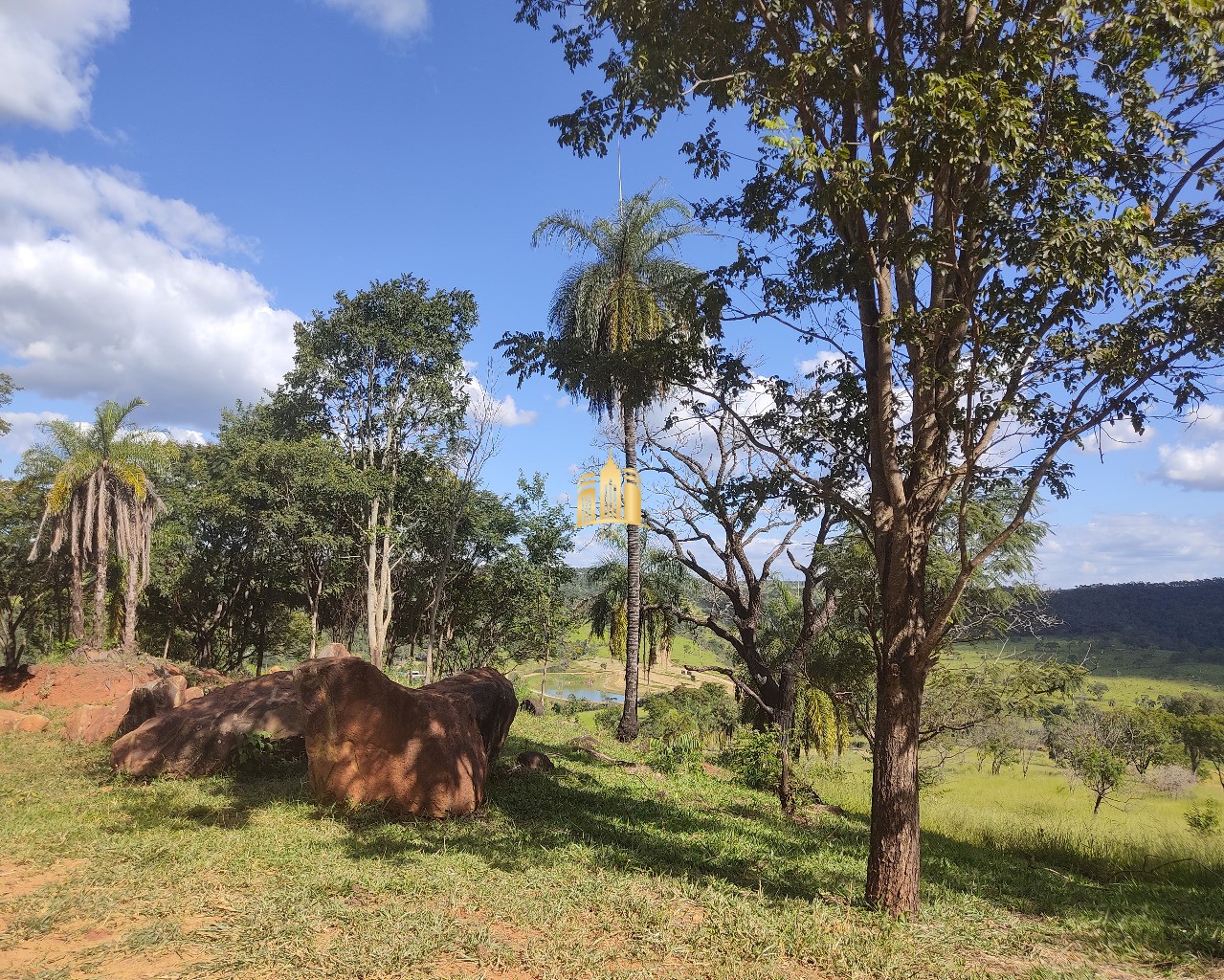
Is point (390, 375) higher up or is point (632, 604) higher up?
point (390, 375)

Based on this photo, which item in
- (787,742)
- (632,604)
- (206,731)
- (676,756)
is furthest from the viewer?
(632,604)

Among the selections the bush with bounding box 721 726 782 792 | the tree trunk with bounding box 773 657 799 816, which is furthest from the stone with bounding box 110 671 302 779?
A: the bush with bounding box 721 726 782 792

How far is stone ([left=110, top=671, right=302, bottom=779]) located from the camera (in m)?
10.2

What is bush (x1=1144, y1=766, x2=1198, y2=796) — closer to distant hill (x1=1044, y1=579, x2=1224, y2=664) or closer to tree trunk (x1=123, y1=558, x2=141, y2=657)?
tree trunk (x1=123, y1=558, x2=141, y2=657)

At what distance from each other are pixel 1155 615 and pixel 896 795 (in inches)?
4982

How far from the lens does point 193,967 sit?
4785 millimetres

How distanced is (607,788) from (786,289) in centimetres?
801

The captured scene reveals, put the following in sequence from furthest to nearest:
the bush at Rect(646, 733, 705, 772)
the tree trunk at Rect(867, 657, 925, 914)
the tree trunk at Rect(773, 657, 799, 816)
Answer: the bush at Rect(646, 733, 705, 772), the tree trunk at Rect(773, 657, 799, 816), the tree trunk at Rect(867, 657, 925, 914)

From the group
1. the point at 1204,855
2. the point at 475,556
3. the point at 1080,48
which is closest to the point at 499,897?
Answer: the point at 1080,48

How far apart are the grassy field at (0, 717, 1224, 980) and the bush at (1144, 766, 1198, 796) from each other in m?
32.9

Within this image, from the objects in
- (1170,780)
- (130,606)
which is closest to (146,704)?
(130,606)

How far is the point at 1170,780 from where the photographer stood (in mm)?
36312

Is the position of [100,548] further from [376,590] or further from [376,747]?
[376,747]
